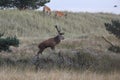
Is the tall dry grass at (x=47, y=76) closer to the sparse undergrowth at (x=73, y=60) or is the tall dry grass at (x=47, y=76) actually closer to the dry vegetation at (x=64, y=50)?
the dry vegetation at (x=64, y=50)

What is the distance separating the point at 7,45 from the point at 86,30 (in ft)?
70.3

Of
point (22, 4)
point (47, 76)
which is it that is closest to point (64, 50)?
point (47, 76)

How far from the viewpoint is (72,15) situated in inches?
1684

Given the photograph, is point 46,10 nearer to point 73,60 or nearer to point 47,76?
point 73,60

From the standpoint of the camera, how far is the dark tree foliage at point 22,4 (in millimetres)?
42537

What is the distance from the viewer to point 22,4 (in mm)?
43594

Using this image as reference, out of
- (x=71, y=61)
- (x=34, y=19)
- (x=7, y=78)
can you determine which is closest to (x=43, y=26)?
(x=34, y=19)

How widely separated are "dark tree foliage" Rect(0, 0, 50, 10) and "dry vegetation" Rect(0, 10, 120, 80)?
2940 millimetres

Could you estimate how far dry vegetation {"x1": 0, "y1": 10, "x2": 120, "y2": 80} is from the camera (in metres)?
13.2

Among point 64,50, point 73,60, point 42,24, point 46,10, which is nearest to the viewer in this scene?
point 73,60

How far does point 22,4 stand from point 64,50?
72.6 ft

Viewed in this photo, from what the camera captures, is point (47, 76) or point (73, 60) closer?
point (47, 76)

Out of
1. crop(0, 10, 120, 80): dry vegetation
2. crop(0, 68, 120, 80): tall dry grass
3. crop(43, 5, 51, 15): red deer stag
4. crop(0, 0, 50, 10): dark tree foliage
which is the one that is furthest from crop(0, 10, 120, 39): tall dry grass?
crop(0, 68, 120, 80): tall dry grass

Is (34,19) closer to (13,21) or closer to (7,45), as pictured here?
(13,21)
